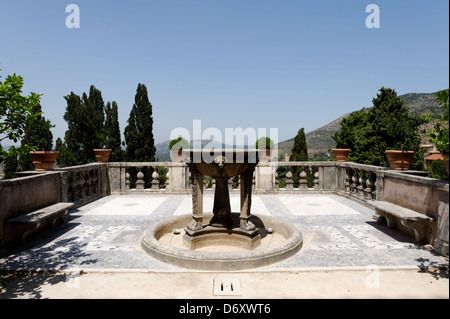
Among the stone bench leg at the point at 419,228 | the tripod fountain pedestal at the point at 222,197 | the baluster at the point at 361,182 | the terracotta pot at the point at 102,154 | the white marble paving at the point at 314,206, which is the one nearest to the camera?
the tripod fountain pedestal at the point at 222,197

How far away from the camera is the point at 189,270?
14.2ft

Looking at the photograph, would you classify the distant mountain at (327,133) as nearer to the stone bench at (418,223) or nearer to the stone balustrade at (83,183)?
the stone balustrade at (83,183)

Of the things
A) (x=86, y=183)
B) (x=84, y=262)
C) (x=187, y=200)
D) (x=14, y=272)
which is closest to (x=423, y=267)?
(x=84, y=262)

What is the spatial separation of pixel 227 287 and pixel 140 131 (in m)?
22.3

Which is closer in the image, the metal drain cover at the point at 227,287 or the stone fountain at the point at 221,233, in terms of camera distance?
the metal drain cover at the point at 227,287

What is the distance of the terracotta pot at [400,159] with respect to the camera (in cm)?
738

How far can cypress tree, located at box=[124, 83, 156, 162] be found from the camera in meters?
23.7

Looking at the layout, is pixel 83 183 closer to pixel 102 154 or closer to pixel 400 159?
pixel 102 154

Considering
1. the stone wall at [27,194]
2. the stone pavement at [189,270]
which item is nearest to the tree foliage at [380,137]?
the stone pavement at [189,270]

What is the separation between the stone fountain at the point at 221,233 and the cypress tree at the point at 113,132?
18.0 m

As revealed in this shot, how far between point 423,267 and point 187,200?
6.88 meters

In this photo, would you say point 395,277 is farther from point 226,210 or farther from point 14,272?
point 14,272

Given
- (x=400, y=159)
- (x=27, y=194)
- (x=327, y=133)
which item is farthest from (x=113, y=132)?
(x=327, y=133)

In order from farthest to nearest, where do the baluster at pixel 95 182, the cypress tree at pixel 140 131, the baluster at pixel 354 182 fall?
the cypress tree at pixel 140 131
the baluster at pixel 95 182
the baluster at pixel 354 182
